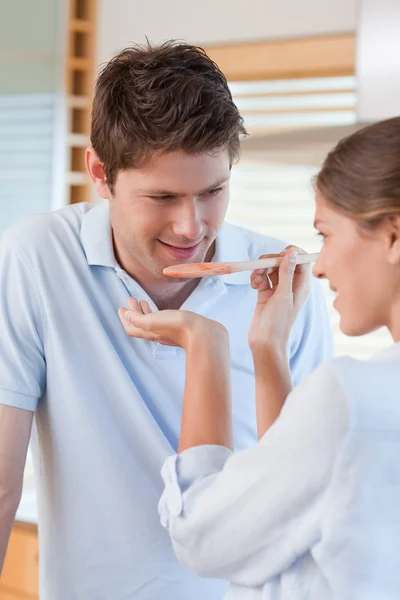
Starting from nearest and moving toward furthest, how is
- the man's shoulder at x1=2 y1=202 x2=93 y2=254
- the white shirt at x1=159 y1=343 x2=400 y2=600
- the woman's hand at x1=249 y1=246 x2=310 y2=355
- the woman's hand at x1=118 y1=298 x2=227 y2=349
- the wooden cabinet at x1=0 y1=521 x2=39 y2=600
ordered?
1. the white shirt at x1=159 y1=343 x2=400 y2=600
2. the woman's hand at x1=118 y1=298 x2=227 y2=349
3. the woman's hand at x1=249 y1=246 x2=310 y2=355
4. the man's shoulder at x1=2 y1=202 x2=93 y2=254
5. the wooden cabinet at x1=0 y1=521 x2=39 y2=600

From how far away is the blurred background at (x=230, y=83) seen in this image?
7.75 ft

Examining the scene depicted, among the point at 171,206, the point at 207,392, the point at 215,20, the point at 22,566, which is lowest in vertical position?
the point at 22,566

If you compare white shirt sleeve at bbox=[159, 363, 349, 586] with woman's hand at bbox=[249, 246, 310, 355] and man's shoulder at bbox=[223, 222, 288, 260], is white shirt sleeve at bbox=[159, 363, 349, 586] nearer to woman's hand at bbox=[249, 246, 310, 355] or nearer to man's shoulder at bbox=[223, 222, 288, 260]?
woman's hand at bbox=[249, 246, 310, 355]

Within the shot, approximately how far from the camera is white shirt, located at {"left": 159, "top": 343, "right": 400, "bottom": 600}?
2.62 feet

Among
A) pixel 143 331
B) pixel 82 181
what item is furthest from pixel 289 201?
pixel 143 331

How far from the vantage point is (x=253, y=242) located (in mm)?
1442

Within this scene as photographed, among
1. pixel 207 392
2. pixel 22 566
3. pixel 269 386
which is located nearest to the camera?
pixel 207 392

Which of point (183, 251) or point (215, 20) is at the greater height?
point (215, 20)

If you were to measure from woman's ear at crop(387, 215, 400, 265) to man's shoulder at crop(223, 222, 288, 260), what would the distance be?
0.56 meters

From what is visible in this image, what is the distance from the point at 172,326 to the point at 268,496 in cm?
31

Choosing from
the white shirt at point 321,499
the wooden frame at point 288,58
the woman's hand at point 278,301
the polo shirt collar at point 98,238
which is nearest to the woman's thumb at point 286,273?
the woman's hand at point 278,301

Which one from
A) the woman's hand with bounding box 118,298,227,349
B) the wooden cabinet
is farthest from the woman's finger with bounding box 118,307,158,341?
the wooden cabinet

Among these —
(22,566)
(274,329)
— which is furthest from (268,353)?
(22,566)

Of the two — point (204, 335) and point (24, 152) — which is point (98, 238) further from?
point (24, 152)
